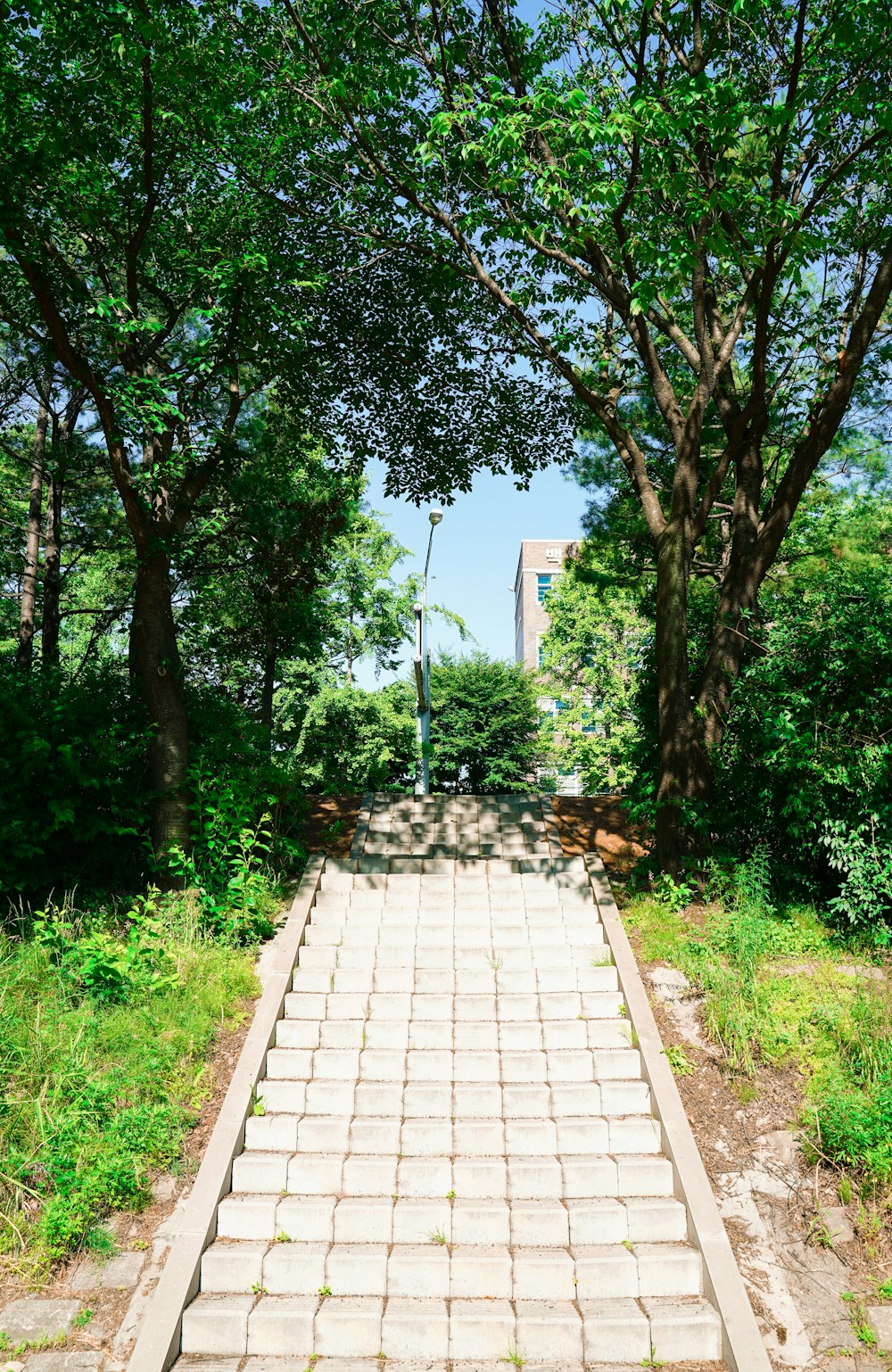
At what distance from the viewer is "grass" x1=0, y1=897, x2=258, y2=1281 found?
15.2 feet

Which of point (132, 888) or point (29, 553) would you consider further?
point (29, 553)

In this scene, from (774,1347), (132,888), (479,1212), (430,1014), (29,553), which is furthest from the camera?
(29,553)

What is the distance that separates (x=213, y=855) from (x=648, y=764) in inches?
184

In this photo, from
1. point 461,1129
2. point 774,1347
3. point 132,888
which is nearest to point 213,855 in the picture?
point 132,888

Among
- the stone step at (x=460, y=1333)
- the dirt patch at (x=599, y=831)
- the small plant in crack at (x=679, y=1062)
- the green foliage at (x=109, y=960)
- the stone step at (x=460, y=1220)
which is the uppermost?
Answer: the dirt patch at (x=599, y=831)

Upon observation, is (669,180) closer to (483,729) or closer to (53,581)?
(53,581)

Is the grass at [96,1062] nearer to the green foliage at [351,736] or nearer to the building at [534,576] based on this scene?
the green foliage at [351,736]

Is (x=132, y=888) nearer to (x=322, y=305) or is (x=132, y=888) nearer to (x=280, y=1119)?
(x=280, y=1119)

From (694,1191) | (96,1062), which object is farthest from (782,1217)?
(96,1062)

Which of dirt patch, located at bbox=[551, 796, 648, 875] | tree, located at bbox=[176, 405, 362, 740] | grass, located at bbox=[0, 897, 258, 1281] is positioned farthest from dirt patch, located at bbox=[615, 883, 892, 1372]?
tree, located at bbox=[176, 405, 362, 740]

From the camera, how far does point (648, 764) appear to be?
9.16 metres

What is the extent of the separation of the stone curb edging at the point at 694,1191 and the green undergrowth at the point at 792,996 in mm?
466

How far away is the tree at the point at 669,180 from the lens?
6738mm

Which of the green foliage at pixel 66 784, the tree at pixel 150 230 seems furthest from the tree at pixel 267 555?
the green foliage at pixel 66 784
